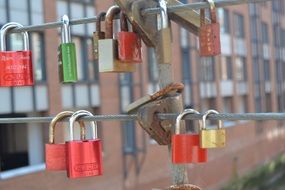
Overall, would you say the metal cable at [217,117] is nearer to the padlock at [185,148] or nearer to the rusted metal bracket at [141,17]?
the padlock at [185,148]

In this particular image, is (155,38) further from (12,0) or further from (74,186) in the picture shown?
(74,186)

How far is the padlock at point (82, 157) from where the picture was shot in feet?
7.81

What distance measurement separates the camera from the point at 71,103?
58.3ft

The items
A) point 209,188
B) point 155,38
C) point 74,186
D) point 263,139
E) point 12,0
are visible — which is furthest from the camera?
point 263,139

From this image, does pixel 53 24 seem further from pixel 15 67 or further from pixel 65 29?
pixel 15 67

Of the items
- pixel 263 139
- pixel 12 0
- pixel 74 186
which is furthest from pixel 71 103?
pixel 263 139

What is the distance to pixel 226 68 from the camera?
3136 centimetres

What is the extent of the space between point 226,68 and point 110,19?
29.2m

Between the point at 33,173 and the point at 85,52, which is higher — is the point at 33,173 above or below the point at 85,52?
below

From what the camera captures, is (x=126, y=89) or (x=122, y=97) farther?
(x=126, y=89)

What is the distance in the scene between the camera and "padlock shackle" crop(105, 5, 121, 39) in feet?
8.24

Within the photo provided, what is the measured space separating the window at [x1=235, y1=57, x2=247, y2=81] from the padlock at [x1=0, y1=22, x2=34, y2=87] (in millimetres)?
30660

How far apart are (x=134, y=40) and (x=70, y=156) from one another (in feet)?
1.79

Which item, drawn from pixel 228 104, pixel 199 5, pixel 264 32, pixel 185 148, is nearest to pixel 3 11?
pixel 199 5
